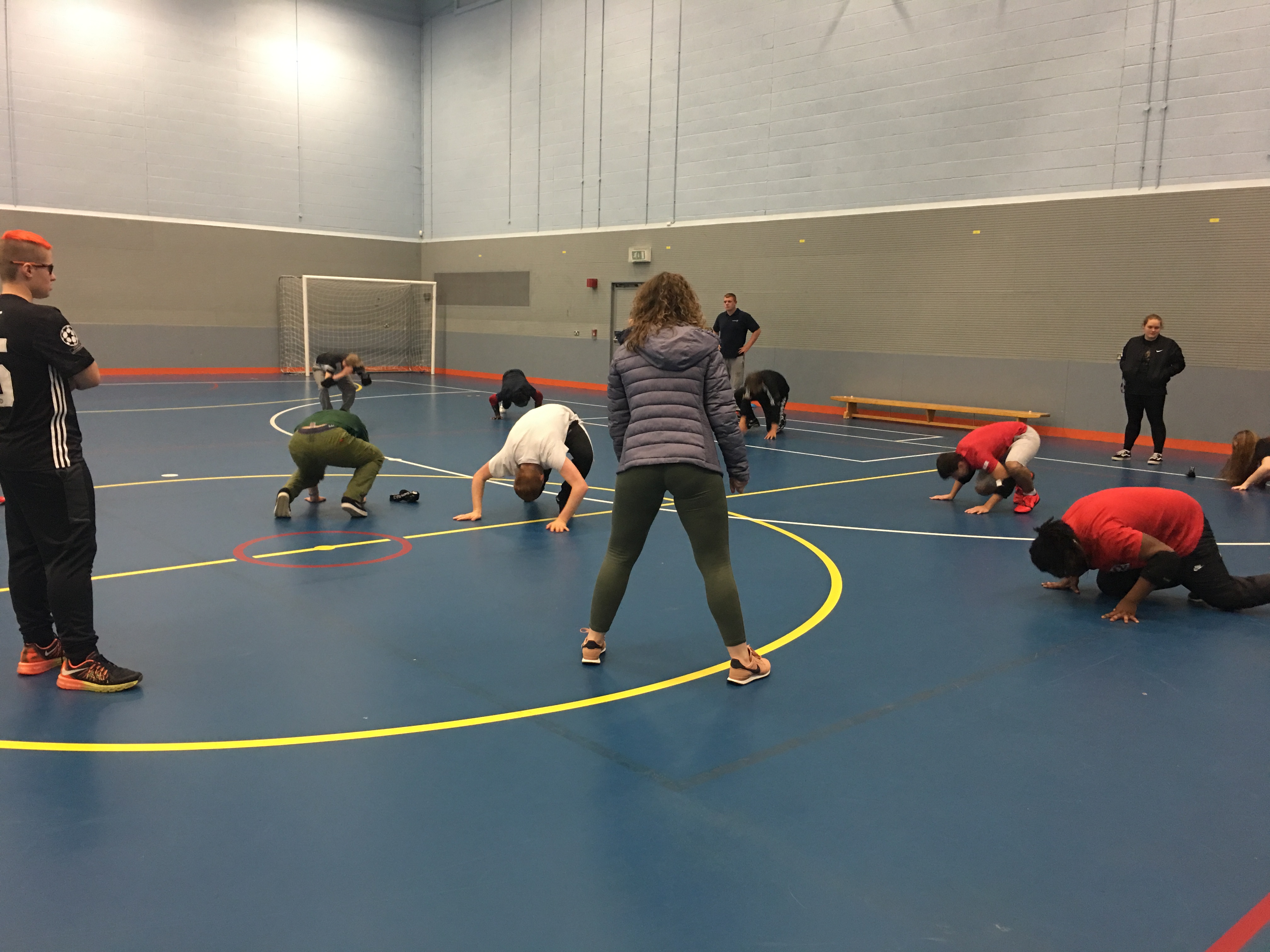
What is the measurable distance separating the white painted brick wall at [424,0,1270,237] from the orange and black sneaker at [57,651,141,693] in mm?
14704

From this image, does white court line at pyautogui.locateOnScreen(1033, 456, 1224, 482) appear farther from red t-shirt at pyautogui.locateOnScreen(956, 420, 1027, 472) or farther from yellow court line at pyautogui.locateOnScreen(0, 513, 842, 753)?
yellow court line at pyautogui.locateOnScreen(0, 513, 842, 753)

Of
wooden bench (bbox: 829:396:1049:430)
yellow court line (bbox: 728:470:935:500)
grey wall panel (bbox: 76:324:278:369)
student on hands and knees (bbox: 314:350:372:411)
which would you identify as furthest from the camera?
grey wall panel (bbox: 76:324:278:369)

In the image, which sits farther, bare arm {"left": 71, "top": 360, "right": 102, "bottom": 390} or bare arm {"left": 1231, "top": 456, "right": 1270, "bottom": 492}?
bare arm {"left": 1231, "top": 456, "right": 1270, "bottom": 492}

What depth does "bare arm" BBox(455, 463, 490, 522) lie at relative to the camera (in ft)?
25.5

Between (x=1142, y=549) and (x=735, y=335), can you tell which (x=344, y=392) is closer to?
(x=735, y=335)

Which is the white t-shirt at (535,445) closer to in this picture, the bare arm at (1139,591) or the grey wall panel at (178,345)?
the bare arm at (1139,591)

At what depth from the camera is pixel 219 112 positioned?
23.2 m

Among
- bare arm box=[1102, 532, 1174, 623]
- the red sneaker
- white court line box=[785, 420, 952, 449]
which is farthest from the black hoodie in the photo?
bare arm box=[1102, 532, 1174, 623]

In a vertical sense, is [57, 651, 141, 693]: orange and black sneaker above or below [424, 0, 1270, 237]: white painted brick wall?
below

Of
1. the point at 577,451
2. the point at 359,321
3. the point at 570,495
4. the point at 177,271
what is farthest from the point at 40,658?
the point at 359,321

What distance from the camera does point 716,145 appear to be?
1964 centimetres

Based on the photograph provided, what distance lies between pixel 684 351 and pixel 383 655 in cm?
211

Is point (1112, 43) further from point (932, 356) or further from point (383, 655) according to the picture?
point (383, 655)

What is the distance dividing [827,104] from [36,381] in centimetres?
1625
